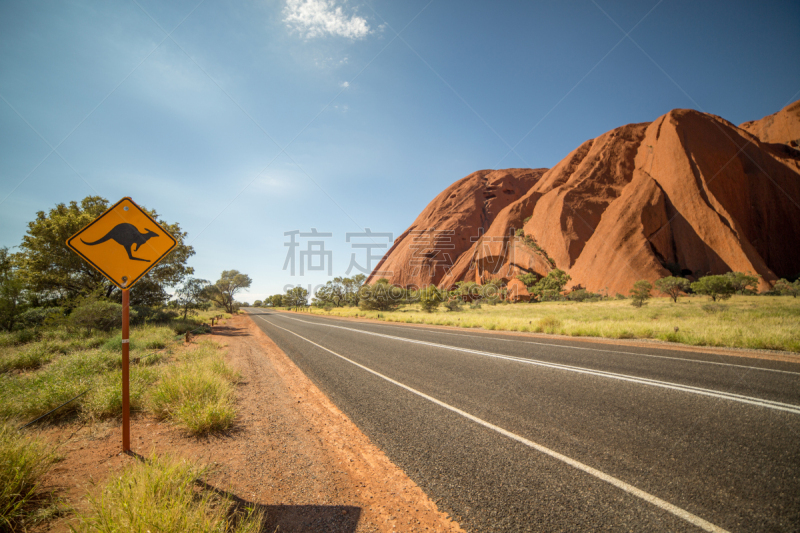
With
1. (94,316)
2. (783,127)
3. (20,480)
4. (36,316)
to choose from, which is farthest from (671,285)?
(783,127)

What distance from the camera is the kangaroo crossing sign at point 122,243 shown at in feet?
10.5

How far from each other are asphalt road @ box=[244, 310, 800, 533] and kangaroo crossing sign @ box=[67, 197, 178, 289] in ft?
11.4

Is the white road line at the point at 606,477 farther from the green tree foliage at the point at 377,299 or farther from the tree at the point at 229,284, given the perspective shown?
the tree at the point at 229,284

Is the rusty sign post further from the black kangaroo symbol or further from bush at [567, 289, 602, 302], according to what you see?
bush at [567, 289, 602, 302]

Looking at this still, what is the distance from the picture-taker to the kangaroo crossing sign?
10.5 feet

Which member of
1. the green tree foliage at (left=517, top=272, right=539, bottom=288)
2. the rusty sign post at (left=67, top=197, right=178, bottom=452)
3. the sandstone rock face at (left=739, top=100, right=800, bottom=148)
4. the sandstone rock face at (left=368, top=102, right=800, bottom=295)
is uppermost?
the sandstone rock face at (left=739, top=100, right=800, bottom=148)

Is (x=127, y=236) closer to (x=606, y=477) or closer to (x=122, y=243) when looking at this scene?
(x=122, y=243)

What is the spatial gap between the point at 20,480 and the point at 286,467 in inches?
81.2

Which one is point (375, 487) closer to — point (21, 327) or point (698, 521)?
point (698, 521)

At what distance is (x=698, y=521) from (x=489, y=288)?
51170 millimetres

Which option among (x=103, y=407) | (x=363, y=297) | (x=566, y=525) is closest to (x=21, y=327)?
(x=103, y=407)

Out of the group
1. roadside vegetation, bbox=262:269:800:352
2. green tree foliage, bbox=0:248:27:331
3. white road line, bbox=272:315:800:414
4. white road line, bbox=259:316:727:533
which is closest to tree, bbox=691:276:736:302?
roadside vegetation, bbox=262:269:800:352

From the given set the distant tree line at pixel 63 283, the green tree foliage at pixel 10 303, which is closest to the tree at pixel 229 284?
the distant tree line at pixel 63 283

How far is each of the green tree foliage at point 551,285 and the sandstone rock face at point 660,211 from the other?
6.32 feet
